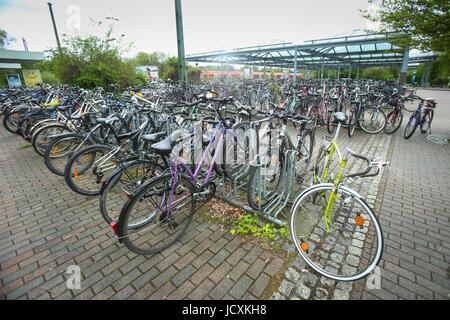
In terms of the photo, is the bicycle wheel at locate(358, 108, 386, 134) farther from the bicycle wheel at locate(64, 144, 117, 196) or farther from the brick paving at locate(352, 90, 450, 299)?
the bicycle wheel at locate(64, 144, 117, 196)

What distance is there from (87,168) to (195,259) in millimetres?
2690

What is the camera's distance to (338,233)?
263cm

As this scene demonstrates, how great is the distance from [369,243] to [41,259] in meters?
3.63

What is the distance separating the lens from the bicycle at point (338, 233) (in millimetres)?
1902

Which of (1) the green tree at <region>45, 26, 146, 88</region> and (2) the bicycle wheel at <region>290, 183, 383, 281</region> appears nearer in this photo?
(2) the bicycle wheel at <region>290, 183, 383, 281</region>

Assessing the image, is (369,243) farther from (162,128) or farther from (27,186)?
(27,186)

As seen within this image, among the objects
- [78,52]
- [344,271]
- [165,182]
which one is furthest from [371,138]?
[78,52]

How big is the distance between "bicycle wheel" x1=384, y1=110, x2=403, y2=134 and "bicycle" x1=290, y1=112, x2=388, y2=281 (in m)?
4.89

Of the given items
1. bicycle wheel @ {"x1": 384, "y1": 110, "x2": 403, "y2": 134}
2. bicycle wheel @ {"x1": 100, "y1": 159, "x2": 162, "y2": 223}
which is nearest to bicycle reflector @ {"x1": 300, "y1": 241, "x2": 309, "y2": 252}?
bicycle wheel @ {"x1": 100, "y1": 159, "x2": 162, "y2": 223}

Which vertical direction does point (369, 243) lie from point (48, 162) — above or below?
below

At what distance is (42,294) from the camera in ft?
6.33

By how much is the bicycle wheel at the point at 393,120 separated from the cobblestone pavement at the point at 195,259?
11.5 feet

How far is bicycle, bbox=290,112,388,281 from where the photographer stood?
74.9 inches

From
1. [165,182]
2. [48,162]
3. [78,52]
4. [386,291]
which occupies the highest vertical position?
[78,52]
